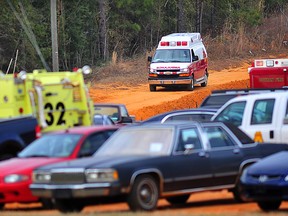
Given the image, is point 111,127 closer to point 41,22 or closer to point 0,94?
point 0,94

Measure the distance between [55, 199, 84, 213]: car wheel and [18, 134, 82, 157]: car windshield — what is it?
131 centimetres

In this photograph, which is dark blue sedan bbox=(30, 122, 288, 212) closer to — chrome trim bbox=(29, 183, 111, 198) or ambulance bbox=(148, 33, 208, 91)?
chrome trim bbox=(29, 183, 111, 198)

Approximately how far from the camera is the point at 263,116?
19.1 m

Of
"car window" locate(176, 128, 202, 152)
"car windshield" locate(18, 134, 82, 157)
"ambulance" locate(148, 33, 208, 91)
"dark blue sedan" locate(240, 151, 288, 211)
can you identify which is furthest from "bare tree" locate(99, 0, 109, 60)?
"dark blue sedan" locate(240, 151, 288, 211)

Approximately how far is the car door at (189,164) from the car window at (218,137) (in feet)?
1.22

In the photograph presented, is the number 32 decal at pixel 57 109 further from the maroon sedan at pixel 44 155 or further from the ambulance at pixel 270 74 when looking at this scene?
the ambulance at pixel 270 74

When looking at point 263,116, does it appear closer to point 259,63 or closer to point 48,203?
point 48,203

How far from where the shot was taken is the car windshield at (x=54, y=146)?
16141mm

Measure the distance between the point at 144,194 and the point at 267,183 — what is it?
1985mm

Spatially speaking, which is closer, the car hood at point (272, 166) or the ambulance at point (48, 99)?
the car hood at point (272, 166)

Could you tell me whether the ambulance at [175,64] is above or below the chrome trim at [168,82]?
above

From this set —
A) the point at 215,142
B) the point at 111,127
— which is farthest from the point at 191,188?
the point at 111,127

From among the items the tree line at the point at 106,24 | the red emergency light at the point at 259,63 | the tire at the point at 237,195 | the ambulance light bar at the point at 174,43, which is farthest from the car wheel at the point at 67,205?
the tree line at the point at 106,24

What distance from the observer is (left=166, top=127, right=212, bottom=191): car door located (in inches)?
591
